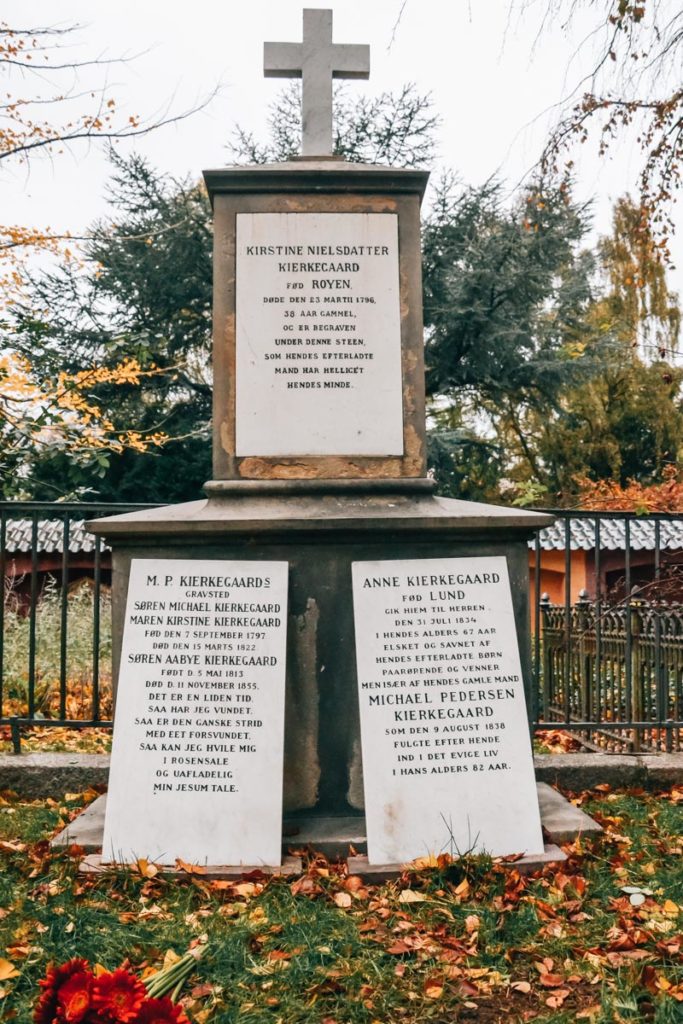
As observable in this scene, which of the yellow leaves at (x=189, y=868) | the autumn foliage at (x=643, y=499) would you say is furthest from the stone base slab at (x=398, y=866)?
the autumn foliage at (x=643, y=499)

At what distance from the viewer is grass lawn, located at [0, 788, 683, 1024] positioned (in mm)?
2463

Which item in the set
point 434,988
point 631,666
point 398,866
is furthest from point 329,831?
point 631,666

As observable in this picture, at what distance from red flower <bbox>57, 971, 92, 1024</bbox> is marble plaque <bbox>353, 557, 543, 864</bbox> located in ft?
6.52

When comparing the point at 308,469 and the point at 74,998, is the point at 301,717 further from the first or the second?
the point at 74,998

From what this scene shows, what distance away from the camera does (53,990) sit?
1669 millimetres

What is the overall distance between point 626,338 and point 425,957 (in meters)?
24.7

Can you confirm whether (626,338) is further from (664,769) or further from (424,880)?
(424,880)

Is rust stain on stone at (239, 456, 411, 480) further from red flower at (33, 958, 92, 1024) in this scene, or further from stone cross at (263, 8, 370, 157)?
red flower at (33, 958, 92, 1024)

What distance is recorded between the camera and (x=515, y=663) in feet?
12.7

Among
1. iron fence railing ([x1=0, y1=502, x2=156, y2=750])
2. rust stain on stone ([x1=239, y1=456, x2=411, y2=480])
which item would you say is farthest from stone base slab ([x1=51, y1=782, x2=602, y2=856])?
A: rust stain on stone ([x1=239, y1=456, x2=411, y2=480])

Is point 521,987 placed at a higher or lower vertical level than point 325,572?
lower

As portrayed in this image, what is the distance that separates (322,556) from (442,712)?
0.87 meters

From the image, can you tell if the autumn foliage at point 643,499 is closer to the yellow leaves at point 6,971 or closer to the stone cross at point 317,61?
the stone cross at point 317,61

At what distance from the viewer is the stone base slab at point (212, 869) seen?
3.39m
